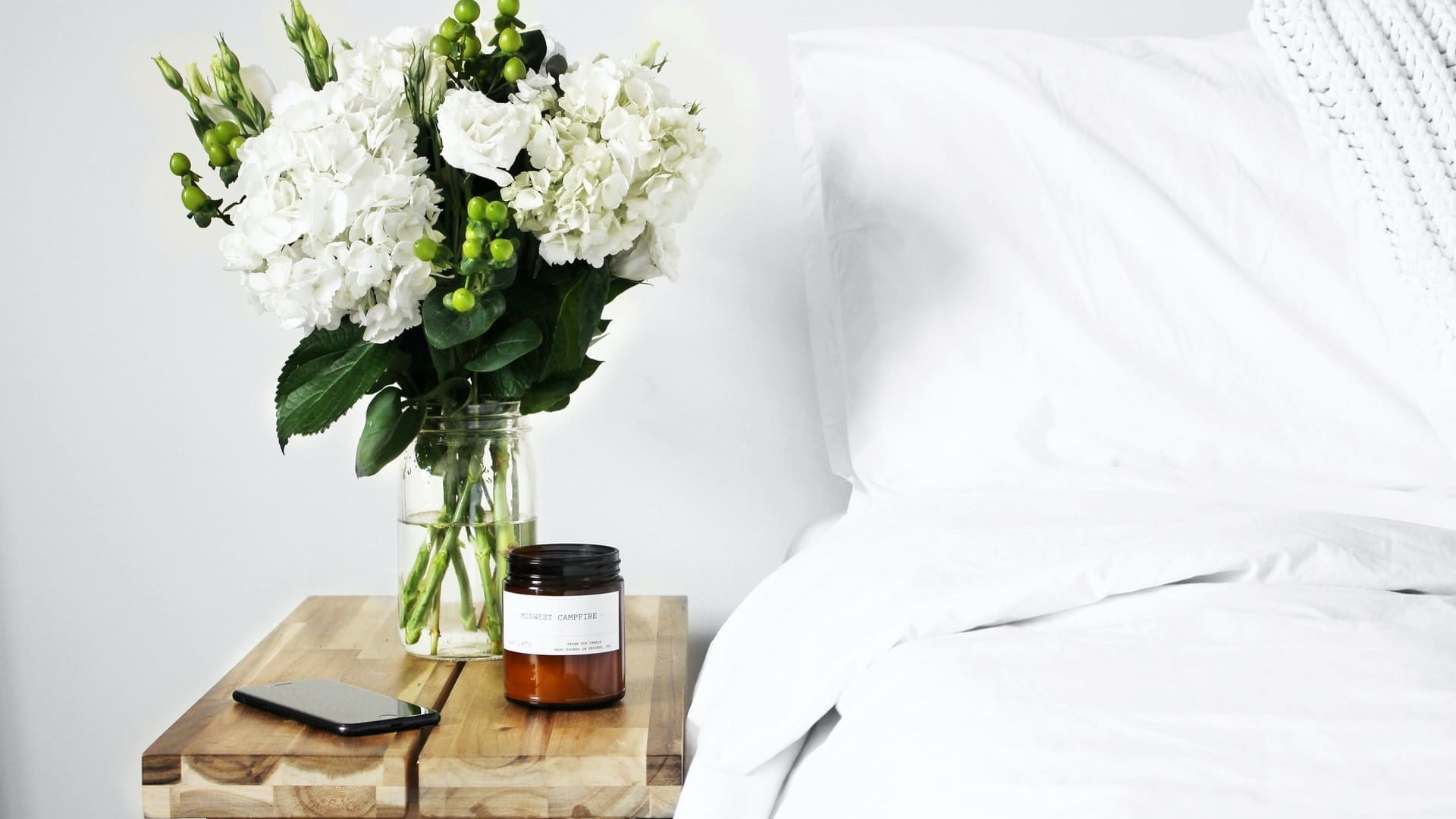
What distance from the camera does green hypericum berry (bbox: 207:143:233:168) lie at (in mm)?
865

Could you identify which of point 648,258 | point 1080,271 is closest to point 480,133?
point 648,258

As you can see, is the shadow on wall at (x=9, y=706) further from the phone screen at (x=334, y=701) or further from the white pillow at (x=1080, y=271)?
the white pillow at (x=1080, y=271)

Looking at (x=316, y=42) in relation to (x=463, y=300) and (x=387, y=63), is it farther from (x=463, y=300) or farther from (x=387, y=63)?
(x=463, y=300)

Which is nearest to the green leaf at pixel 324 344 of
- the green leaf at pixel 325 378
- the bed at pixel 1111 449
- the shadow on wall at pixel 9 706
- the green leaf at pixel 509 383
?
the green leaf at pixel 325 378

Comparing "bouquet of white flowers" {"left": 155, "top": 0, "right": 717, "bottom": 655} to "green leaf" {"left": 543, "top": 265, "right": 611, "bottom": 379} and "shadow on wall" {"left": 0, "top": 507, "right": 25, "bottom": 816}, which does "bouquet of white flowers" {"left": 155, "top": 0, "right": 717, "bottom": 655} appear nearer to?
"green leaf" {"left": 543, "top": 265, "right": 611, "bottom": 379}

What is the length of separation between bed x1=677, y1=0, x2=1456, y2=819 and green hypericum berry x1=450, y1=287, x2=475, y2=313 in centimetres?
31

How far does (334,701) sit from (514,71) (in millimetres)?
500

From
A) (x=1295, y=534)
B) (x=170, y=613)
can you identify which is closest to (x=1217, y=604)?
(x=1295, y=534)

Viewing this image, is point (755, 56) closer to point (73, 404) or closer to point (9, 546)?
point (73, 404)

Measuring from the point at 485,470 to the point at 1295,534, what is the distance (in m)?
0.62

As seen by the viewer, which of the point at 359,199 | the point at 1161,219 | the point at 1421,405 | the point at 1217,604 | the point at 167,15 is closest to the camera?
the point at 1217,604

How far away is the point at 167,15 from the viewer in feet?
4.18

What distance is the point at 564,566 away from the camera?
33.9 inches

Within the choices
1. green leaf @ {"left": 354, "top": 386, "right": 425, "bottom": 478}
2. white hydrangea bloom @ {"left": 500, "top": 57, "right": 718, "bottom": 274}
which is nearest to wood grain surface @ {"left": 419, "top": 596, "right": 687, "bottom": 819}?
green leaf @ {"left": 354, "top": 386, "right": 425, "bottom": 478}
